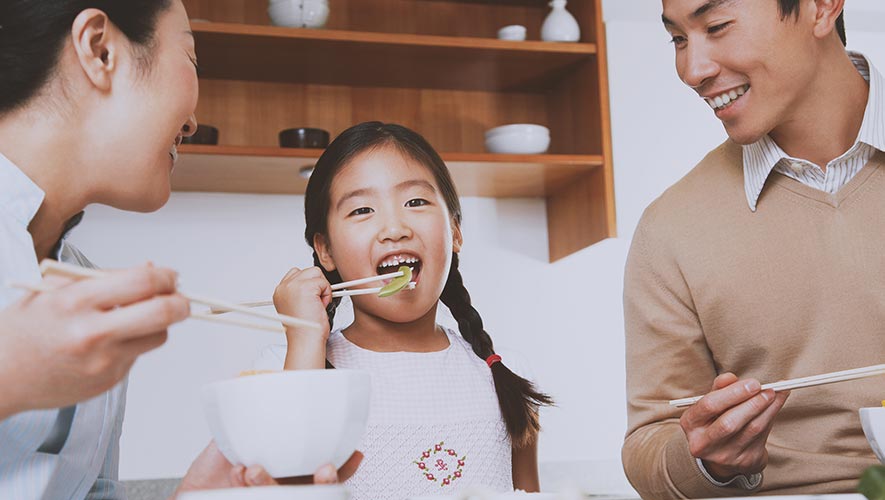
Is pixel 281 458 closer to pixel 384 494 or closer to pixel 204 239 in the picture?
pixel 384 494

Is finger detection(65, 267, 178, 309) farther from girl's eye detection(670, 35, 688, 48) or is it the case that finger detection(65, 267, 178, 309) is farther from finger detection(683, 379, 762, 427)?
girl's eye detection(670, 35, 688, 48)

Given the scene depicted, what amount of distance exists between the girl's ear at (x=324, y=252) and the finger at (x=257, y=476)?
1001 millimetres

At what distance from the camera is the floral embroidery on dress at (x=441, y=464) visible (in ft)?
4.90

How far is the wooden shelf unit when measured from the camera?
8.21 ft

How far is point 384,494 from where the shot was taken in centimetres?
147

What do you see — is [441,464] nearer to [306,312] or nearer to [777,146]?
[306,312]

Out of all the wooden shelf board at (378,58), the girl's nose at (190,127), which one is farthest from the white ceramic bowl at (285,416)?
the wooden shelf board at (378,58)

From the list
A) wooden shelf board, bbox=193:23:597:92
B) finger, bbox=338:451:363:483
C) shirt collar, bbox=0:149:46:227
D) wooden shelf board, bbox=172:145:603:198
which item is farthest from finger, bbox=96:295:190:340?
wooden shelf board, bbox=193:23:597:92

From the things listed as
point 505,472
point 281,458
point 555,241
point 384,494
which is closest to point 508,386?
point 505,472

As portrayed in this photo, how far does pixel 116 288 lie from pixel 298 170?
6.32 ft

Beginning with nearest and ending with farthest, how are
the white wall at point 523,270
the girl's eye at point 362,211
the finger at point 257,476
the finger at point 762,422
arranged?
1. the finger at point 257,476
2. the finger at point 762,422
3. the girl's eye at point 362,211
4. the white wall at point 523,270

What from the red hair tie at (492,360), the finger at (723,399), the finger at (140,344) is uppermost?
the finger at (140,344)

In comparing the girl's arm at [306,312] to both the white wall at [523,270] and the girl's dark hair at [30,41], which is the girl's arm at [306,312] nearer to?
the girl's dark hair at [30,41]

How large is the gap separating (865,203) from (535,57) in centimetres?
143
